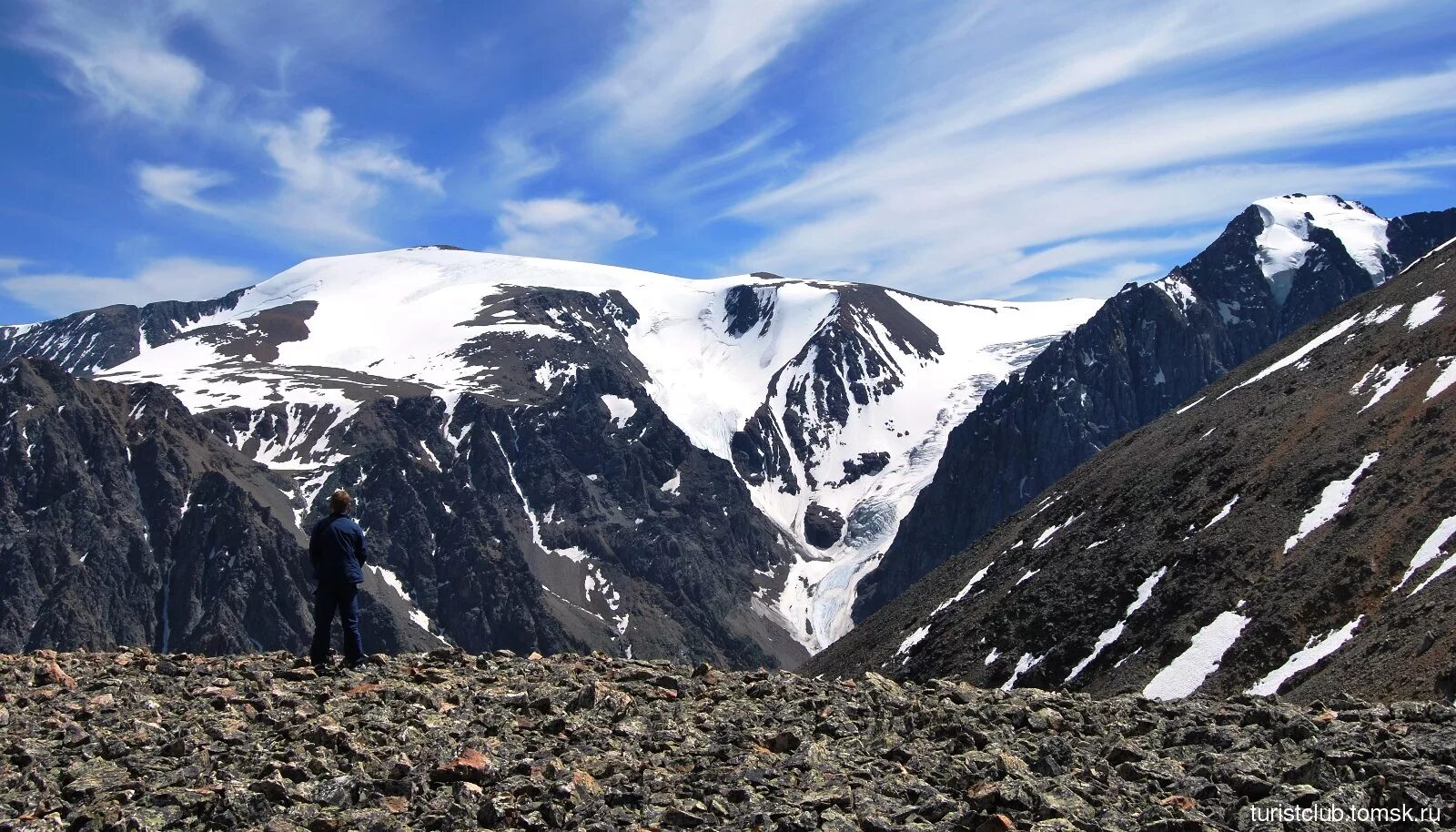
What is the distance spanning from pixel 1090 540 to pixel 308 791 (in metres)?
65.5

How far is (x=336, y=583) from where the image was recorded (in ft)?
75.1

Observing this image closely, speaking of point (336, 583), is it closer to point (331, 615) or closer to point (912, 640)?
point (331, 615)

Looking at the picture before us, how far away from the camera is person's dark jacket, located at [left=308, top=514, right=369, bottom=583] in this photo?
75.2 ft

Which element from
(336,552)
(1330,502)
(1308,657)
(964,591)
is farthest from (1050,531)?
(336,552)

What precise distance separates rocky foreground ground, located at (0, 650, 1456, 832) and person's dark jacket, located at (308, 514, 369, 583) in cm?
195

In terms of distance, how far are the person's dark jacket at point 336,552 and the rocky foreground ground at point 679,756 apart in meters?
1.95

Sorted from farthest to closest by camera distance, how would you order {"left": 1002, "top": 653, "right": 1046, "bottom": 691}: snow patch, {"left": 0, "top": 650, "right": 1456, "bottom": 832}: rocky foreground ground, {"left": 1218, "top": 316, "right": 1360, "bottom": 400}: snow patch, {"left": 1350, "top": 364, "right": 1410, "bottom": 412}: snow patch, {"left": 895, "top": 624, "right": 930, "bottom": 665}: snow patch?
{"left": 1218, "top": 316, "right": 1360, "bottom": 400}: snow patch → {"left": 895, "top": 624, "right": 930, "bottom": 665}: snow patch → {"left": 1350, "top": 364, "right": 1410, "bottom": 412}: snow patch → {"left": 1002, "top": 653, "right": 1046, "bottom": 691}: snow patch → {"left": 0, "top": 650, "right": 1456, "bottom": 832}: rocky foreground ground

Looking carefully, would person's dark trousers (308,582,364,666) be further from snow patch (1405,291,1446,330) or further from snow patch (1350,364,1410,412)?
snow patch (1405,291,1446,330)

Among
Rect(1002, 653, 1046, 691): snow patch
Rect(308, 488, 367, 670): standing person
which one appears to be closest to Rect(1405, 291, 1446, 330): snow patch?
Rect(1002, 653, 1046, 691): snow patch

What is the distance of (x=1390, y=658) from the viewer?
36906 mm

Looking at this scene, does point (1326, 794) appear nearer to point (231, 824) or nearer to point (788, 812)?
point (788, 812)

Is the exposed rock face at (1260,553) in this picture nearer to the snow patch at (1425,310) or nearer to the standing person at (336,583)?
the snow patch at (1425,310)

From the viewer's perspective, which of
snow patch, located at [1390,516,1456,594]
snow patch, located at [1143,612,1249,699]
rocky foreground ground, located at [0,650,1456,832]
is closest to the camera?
rocky foreground ground, located at [0,650,1456,832]

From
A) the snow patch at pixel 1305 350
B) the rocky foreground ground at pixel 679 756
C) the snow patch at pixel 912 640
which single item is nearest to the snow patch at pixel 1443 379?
the snow patch at pixel 1305 350
